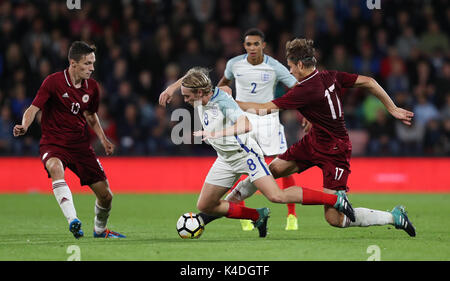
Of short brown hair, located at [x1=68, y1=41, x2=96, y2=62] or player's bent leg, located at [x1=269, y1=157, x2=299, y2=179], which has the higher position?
short brown hair, located at [x1=68, y1=41, x2=96, y2=62]

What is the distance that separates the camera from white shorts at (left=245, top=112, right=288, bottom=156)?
9141 millimetres

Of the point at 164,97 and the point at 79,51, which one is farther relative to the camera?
the point at 79,51

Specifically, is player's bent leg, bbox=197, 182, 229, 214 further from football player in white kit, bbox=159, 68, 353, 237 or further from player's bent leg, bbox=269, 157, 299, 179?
player's bent leg, bbox=269, 157, 299, 179

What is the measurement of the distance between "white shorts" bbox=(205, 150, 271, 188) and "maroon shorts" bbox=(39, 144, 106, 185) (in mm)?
1206

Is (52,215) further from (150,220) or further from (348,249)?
(348,249)

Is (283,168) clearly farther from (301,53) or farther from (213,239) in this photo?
(301,53)

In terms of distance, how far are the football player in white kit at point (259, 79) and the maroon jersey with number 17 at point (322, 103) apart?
158cm

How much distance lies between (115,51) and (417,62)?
6.04 m

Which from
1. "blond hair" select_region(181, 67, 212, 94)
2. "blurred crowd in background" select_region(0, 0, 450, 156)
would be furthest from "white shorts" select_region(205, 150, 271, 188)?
"blurred crowd in background" select_region(0, 0, 450, 156)

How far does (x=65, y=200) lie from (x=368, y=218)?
9.47 feet

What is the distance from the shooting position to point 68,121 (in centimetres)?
800

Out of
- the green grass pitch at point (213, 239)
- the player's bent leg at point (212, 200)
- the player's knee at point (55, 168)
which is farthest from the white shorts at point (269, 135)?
the player's knee at point (55, 168)

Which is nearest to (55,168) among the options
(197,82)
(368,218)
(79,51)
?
(79,51)

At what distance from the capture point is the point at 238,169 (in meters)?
7.48
